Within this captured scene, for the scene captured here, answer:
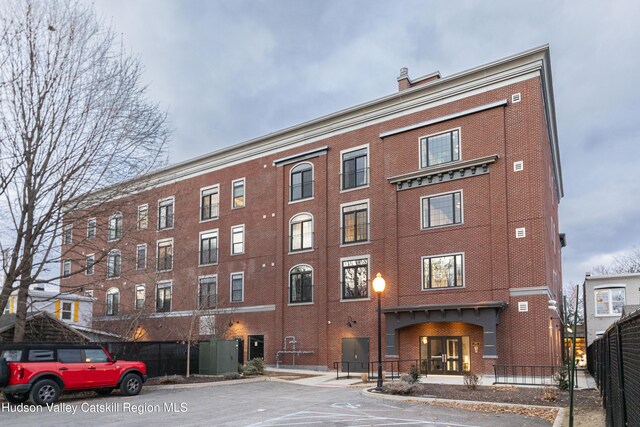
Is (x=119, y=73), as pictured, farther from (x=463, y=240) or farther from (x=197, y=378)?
(x=463, y=240)

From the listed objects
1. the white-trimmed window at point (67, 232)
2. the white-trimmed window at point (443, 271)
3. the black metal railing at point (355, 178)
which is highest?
the black metal railing at point (355, 178)

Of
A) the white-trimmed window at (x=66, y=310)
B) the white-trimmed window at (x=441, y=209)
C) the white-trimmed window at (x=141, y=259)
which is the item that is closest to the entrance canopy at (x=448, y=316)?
the white-trimmed window at (x=441, y=209)

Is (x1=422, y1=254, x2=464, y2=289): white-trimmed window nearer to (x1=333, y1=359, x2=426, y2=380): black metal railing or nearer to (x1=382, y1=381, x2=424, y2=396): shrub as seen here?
(x1=333, y1=359, x2=426, y2=380): black metal railing

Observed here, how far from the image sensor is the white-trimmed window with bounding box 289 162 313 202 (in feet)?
124

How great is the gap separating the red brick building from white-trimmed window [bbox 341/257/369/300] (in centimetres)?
9

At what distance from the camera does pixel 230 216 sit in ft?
139

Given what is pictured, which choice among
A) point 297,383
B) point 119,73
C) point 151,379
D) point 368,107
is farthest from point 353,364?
point 119,73

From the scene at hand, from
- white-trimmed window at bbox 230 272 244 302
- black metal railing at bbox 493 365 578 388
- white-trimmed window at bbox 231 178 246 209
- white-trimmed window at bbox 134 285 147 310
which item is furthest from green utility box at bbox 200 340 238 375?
white-trimmed window at bbox 134 285 147 310

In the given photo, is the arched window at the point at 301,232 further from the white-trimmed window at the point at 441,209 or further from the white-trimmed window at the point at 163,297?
the white-trimmed window at the point at 163,297

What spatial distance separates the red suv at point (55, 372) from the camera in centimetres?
1692

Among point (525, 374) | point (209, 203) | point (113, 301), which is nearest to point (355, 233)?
point (525, 374)

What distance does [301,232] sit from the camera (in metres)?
37.9

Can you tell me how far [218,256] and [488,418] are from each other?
29633 mm

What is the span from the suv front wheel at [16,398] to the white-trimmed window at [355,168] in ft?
71.9
